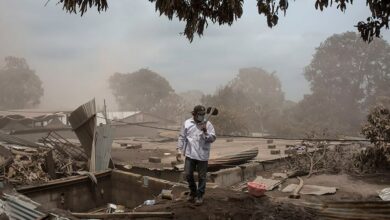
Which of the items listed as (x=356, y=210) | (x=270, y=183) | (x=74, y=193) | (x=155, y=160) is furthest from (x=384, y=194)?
(x=155, y=160)

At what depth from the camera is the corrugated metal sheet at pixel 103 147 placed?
13055 millimetres

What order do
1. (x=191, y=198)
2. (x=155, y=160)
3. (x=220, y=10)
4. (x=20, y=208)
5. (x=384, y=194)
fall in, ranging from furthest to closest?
(x=155, y=160)
(x=384, y=194)
(x=191, y=198)
(x=20, y=208)
(x=220, y=10)

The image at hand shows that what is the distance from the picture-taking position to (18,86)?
54.3 metres

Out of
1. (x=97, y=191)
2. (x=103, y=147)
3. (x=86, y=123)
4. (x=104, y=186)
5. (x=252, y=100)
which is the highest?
(x=252, y=100)

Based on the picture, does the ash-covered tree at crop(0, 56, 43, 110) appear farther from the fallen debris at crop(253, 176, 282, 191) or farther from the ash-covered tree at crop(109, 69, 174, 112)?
the fallen debris at crop(253, 176, 282, 191)

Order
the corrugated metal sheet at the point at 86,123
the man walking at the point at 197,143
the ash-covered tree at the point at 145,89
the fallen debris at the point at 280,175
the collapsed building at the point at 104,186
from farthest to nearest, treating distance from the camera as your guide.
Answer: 1. the ash-covered tree at the point at 145,89
2. the corrugated metal sheet at the point at 86,123
3. the fallen debris at the point at 280,175
4. the man walking at the point at 197,143
5. the collapsed building at the point at 104,186

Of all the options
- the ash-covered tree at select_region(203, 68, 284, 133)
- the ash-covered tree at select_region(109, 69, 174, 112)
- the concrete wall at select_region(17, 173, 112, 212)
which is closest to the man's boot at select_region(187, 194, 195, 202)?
the concrete wall at select_region(17, 173, 112, 212)

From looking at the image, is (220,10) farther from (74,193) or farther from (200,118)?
(74,193)

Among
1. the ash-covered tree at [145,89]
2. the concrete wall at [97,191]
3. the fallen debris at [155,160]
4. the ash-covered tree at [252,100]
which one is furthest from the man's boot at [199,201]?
the ash-covered tree at [145,89]

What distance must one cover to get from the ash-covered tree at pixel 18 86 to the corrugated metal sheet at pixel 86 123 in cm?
4579

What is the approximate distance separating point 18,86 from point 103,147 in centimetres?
4758

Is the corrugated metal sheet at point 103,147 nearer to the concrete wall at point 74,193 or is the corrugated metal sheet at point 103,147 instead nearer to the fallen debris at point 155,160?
the concrete wall at point 74,193

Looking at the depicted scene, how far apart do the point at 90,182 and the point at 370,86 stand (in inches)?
1764

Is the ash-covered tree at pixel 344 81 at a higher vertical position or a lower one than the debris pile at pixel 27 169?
higher
